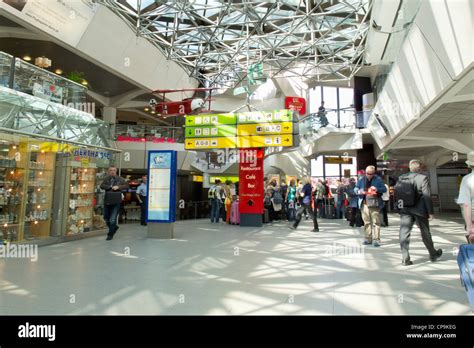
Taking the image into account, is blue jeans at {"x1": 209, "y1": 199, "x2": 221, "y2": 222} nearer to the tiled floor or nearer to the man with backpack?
the man with backpack

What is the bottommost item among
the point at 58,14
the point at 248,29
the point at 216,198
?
the point at 216,198

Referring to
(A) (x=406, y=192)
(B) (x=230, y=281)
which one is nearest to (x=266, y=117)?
(A) (x=406, y=192)

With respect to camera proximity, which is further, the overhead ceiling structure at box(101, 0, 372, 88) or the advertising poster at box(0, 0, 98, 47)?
the overhead ceiling structure at box(101, 0, 372, 88)

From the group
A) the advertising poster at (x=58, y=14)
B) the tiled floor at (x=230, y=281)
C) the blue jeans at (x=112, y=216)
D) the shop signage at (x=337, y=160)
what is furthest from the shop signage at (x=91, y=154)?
the shop signage at (x=337, y=160)

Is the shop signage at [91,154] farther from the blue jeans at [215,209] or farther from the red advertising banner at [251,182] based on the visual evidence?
the red advertising banner at [251,182]

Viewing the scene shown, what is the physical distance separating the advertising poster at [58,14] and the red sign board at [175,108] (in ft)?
17.2

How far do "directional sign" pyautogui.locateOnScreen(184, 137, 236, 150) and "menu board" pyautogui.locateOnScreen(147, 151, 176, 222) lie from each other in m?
3.33

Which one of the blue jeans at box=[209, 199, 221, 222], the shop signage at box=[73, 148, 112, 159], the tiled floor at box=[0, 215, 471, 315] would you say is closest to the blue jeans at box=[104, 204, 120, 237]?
the tiled floor at box=[0, 215, 471, 315]

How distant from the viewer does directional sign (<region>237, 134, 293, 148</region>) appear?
10.9m

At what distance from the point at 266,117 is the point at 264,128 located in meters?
0.45

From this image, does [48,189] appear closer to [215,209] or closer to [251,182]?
[215,209]

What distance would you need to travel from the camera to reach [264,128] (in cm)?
1122
